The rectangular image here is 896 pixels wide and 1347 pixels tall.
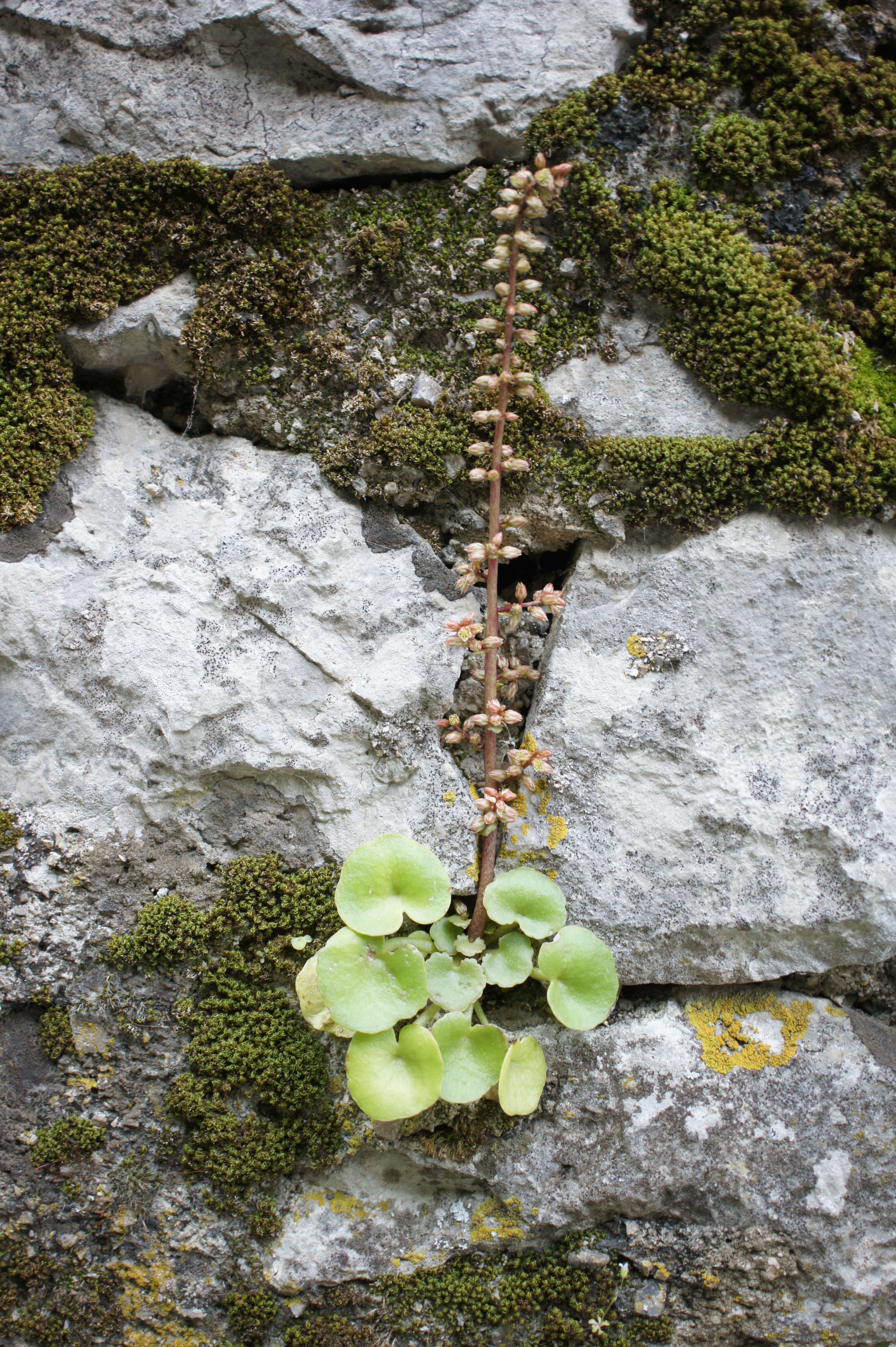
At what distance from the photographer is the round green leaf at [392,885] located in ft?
6.13

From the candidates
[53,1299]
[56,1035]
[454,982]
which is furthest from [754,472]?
[53,1299]

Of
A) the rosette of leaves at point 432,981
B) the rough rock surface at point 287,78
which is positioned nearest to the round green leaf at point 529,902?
the rosette of leaves at point 432,981

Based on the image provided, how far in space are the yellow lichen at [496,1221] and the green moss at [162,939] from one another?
3.19 ft

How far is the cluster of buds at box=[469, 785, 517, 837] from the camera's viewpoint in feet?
6.43

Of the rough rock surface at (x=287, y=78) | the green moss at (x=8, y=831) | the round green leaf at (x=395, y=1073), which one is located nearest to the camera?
the round green leaf at (x=395, y=1073)

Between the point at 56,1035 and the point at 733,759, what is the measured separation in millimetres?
1909

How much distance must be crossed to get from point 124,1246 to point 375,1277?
2.10 ft

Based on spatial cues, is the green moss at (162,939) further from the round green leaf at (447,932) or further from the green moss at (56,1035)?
the round green leaf at (447,932)

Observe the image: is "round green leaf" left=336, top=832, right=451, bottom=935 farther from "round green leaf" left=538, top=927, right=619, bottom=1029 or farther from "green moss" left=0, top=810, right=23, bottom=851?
"green moss" left=0, top=810, right=23, bottom=851

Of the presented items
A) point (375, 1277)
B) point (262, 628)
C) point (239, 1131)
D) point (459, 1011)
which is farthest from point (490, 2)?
point (375, 1277)

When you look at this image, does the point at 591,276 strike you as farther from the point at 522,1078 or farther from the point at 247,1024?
the point at 247,1024

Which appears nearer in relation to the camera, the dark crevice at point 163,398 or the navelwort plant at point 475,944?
the navelwort plant at point 475,944

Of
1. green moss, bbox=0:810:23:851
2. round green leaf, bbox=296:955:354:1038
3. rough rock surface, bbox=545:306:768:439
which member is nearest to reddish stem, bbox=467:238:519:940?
rough rock surface, bbox=545:306:768:439

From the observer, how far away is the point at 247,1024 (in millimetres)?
2072
